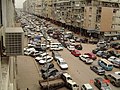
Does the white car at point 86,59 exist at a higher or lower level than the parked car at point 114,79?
higher

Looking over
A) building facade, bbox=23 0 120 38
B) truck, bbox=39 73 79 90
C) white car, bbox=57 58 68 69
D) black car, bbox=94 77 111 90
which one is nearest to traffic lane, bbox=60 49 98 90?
white car, bbox=57 58 68 69

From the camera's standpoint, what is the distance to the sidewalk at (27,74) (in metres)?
17.0

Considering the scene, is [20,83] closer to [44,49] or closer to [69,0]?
[44,49]

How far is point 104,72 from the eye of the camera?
20.7 meters

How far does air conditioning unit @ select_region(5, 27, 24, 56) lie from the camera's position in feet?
23.1

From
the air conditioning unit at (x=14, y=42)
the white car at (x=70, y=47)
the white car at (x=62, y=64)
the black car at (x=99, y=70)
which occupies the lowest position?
the black car at (x=99, y=70)

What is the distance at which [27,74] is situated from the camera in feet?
65.0

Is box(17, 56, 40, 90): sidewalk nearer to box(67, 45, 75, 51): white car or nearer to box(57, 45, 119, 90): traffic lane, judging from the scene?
box(57, 45, 119, 90): traffic lane

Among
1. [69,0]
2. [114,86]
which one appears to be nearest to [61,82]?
[114,86]

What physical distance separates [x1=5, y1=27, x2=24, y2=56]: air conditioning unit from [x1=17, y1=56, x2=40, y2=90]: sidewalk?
9710 mm

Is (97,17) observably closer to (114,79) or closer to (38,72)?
(38,72)

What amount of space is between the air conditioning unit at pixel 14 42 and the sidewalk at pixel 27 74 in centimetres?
971

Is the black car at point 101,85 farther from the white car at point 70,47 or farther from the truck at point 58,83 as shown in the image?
the white car at point 70,47

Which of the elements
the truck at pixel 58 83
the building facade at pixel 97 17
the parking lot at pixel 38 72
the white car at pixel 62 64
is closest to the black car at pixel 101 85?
the parking lot at pixel 38 72
